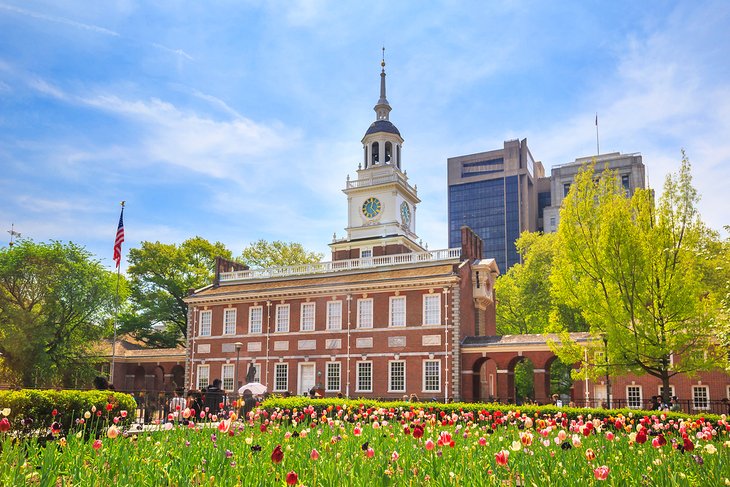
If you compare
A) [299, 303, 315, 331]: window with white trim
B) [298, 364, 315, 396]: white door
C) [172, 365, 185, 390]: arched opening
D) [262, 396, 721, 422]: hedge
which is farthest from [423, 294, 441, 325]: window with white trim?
[172, 365, 185, 390]: arched opening

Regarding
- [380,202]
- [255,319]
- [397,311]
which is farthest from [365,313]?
[380,202]

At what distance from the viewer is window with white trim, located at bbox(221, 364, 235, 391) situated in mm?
45775

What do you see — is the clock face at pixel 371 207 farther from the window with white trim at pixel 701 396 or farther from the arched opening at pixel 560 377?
the window with white trim at pixel 701 396

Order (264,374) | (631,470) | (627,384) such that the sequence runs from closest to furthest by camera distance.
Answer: (631,470) < (627,384) < (264,374)

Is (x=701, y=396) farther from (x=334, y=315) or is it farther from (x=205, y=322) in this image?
(x=205, y=322)

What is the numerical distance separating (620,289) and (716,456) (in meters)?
17.5

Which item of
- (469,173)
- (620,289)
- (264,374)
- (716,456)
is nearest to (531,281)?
(264,374)

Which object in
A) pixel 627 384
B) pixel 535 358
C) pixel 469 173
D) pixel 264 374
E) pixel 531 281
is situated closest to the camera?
pixel 535 358

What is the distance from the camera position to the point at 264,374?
147 ft

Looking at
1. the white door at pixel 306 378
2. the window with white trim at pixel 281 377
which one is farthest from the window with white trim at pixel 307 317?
the window with white trim at pixel 281 377

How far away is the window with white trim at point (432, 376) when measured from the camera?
129ft

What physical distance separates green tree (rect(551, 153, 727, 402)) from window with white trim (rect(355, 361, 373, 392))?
1787 centimetres

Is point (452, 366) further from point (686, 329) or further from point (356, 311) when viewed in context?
point (686, 329)

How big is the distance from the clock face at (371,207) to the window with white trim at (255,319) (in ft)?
45.7
